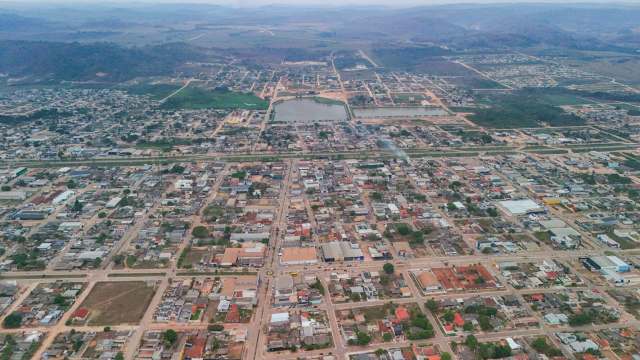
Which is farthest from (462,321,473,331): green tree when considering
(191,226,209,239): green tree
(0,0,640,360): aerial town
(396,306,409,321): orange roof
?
(191,226,209,239): green tree

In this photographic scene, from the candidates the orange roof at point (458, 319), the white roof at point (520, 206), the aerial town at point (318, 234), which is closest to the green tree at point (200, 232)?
the aerial town at point (318, 234)

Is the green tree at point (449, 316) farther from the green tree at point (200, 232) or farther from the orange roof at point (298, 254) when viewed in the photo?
the green tree at point (200, 232)

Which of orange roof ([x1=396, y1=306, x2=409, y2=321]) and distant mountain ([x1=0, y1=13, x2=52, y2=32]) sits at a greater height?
distant mountain ([x1=0, y1=13, x2=52, y2=32])

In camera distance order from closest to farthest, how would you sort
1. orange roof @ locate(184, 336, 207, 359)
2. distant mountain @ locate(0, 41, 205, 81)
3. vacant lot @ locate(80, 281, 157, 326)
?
orange roof @ locate(184, 336, 207, 359) → vacant lot @ locate(80, 281, 157, 326) → distant mountain @ locate(0, 41, 205, 81)

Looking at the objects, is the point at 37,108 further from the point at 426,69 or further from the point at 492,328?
the point at 426,69

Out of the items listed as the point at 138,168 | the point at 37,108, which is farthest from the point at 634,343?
the point at 37,108

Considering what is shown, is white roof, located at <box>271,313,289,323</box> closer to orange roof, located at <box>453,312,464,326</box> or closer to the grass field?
orange roof, located at <box>453,312,464,326</box>

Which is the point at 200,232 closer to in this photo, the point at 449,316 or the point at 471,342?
the point at 449,316
